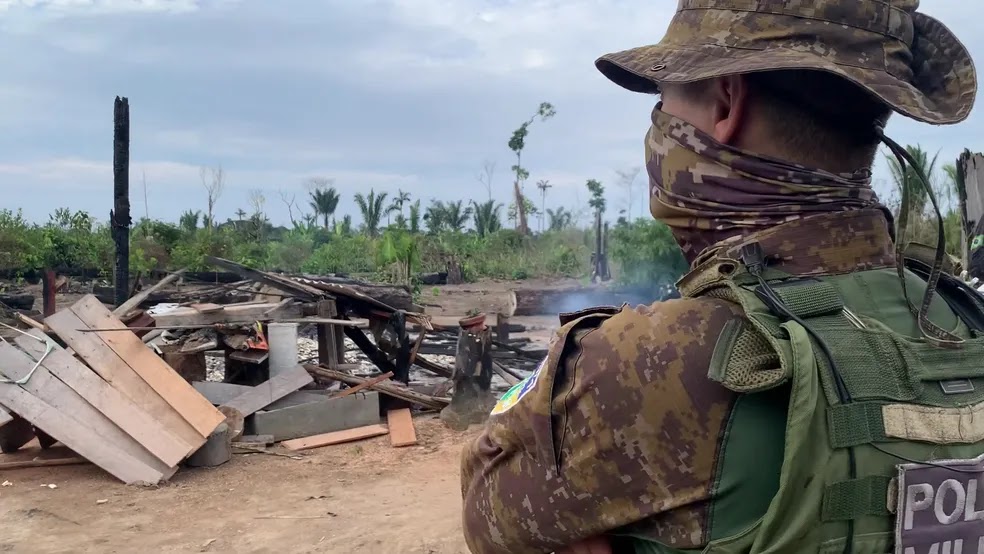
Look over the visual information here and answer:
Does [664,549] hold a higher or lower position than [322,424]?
higher

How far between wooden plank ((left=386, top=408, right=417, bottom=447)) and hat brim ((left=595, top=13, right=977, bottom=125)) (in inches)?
247

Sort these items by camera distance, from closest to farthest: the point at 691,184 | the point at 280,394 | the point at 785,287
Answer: the point at 785,287
the point at 691,184
the point at 280,394

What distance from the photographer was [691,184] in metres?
1.35

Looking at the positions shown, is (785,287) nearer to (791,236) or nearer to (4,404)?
(791,236)

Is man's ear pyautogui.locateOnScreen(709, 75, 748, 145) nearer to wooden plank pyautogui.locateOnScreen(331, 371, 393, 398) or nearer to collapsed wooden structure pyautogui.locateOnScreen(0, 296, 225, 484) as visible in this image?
collapsed wooden structure pyautogui.locateOnScreen(0, 296, 225, 484)

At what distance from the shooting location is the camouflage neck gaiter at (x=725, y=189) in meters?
1.25

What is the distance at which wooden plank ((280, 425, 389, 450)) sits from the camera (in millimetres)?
7298

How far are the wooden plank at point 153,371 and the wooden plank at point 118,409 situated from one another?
9.4 inches

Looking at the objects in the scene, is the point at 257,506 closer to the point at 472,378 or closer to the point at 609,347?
the point at 472,378

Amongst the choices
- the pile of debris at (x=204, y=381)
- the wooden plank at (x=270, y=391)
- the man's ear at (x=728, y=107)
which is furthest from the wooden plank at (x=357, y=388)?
the man's ear at (x=728, y=107)

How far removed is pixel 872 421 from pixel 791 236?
12.9 inches

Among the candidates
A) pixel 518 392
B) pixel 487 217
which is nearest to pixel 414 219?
pixel 487 217

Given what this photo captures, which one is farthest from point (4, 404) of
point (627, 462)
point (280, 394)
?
point (627, 462)

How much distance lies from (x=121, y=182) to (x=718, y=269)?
10620 millimetres
